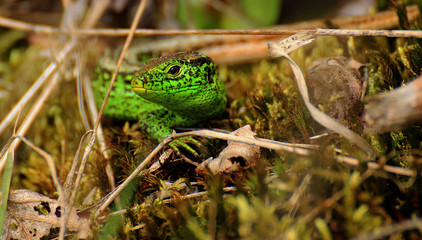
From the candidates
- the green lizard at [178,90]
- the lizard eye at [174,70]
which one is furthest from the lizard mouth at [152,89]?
the lizard eye at [174,70]

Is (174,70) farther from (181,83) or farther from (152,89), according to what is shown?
(152,89)

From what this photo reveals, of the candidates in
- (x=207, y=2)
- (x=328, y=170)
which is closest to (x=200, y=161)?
(x=328, y=170)

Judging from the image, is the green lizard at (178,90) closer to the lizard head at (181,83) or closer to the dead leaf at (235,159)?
the lizard head at (181,83)

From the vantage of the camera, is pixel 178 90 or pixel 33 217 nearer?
pixel 33 217

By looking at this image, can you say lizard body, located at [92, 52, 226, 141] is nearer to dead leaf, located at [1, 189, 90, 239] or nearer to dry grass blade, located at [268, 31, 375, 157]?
dry grass blade, located at [268, 31, 375, 157]

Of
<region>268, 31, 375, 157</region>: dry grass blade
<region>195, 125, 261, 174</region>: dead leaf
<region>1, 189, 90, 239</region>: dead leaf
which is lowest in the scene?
<region>1, 189, 90, 239</region>: dead leaf

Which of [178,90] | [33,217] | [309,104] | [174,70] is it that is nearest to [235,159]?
[309,104]

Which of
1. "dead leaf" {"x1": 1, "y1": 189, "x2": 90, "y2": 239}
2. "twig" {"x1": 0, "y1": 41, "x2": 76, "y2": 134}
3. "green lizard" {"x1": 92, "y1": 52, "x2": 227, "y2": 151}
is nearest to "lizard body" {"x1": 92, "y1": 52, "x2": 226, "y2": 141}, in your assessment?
"green lizard" {"x1": 92, "y1": 52, "x2": 227, "y2": 151}

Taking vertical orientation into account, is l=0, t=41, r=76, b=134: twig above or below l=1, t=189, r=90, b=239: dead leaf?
above

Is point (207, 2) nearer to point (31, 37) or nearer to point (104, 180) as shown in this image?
point (31, 37)
